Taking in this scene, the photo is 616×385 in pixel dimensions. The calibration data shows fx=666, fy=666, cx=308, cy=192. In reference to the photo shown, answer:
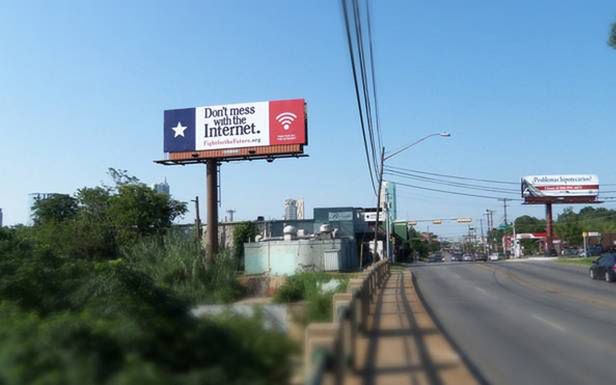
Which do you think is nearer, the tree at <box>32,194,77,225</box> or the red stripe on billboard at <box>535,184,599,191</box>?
the tree at <box>32,194,77,225</box>

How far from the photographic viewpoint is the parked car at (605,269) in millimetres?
35438

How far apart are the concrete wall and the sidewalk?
104ft

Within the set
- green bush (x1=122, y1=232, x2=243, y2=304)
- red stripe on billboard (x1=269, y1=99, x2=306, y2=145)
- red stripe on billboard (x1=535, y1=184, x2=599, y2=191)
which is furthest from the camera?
red stripe on billboard (x1=535, y1=184, x2=599, y2=191)

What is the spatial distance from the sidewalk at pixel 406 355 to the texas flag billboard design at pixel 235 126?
32.9 meters

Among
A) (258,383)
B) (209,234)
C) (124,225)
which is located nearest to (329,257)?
(209,234)

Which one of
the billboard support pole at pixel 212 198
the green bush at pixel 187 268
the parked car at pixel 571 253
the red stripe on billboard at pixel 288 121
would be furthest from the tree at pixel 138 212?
the parked car at pixel 571 253

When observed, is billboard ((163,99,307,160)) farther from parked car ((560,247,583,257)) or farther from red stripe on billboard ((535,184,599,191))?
red stripe on billboard ((535,184,599,191))

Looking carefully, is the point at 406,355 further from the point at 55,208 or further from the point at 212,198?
the point at 55,208

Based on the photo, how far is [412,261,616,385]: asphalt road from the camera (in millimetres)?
10781

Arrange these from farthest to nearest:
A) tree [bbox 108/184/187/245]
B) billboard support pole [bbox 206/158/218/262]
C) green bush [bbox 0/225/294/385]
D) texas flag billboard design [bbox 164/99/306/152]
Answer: tree [bbox 108/184/187/245]
billboard support pole [bbox 206/158/218/262]
texas flag billboard design [bbox 164/99/306/152]
green bush [bbox 0/225/294/385]

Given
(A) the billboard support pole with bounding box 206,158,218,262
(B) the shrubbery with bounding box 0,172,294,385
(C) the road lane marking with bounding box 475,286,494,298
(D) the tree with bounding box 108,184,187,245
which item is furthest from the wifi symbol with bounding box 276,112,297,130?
(D) the tree with bounding box 108,184,187,245

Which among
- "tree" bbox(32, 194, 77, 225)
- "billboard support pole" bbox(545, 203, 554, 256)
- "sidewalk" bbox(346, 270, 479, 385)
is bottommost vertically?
"sidewalk" bbox(346, 270, 479, 385)

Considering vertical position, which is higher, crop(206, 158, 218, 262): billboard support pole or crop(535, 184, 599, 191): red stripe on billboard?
crop(535, 184, 599, 191): red stripe on billboard

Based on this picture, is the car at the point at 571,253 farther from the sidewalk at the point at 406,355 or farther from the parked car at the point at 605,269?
the sidewalk at the point at 406,355
